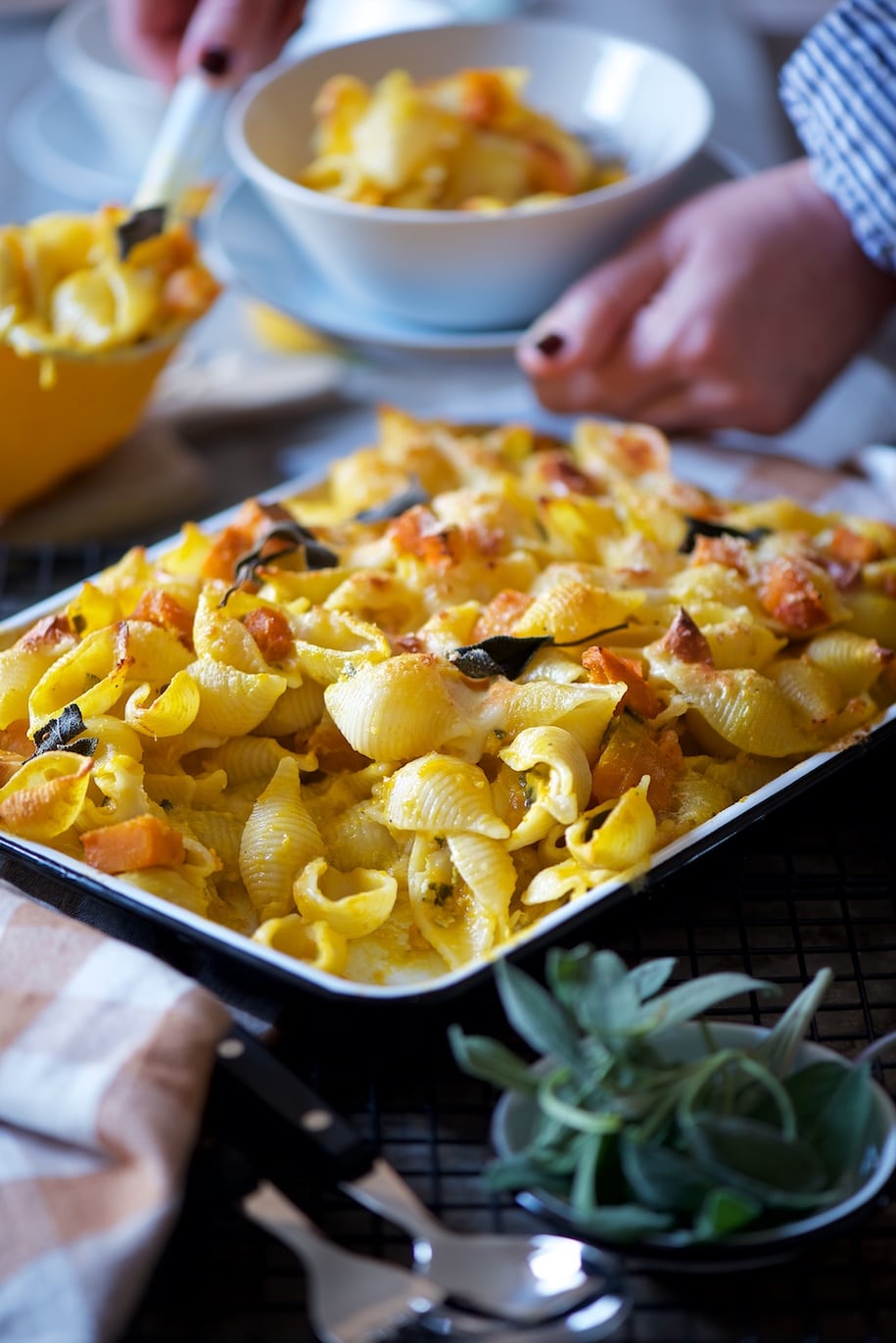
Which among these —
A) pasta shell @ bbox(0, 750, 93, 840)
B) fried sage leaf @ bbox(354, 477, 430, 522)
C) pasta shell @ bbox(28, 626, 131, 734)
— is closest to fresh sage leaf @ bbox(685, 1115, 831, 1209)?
pasta shell @ bbox(0, 750, 93, 840)

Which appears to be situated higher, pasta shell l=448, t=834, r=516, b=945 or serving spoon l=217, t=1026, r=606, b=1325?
serving spoon l=217, t=1026, r=606, b=1325

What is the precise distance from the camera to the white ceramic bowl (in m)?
2.30

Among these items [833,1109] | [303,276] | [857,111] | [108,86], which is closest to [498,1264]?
[833,1109]

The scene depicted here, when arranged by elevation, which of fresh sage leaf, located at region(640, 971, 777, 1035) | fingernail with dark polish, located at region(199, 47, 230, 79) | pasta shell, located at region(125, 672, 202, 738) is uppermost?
fingernail with dark polish, located at region(199, 47, 230, 79)

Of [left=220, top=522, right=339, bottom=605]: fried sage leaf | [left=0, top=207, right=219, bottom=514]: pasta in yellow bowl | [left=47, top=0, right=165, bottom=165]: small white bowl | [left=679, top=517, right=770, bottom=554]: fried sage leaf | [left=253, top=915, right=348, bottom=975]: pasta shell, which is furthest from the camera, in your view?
[left=47, top=0, right=165, bottom=165]: small white bowl

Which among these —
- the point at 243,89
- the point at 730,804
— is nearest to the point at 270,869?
the point at 730,804

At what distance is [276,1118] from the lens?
1.08 metres

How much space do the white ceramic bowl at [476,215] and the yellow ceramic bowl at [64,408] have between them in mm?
372

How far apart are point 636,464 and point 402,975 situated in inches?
38.2

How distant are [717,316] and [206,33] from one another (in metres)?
0.98

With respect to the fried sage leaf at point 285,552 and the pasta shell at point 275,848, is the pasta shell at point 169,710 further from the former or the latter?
the fried sage leaf at point 285,552

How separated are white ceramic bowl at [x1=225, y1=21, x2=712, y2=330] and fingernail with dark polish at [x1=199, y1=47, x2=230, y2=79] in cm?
12

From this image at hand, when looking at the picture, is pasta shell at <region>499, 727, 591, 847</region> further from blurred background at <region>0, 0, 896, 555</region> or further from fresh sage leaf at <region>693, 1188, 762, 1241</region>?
blurred background at <region>0, 0, 896, 555</region>

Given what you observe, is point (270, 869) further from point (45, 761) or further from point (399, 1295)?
point (399, 1295)
